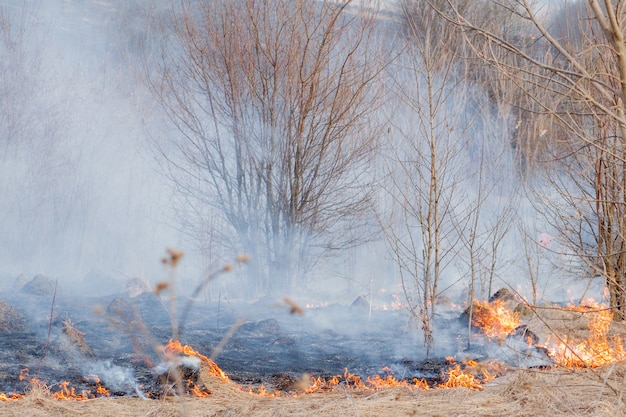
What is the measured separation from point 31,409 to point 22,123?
10.1 m

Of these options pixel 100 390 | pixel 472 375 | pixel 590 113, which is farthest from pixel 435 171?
pixel 100 390

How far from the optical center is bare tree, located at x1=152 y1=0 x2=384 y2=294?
907 cm

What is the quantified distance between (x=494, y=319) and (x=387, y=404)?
446 centimetres

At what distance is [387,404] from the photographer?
13.6 feet

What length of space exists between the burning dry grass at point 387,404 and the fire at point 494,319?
343 centimetres

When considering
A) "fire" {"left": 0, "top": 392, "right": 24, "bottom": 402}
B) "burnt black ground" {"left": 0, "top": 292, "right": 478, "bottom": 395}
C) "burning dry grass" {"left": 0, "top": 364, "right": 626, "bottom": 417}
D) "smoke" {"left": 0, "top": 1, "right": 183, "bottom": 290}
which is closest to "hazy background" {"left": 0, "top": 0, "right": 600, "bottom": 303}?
"smoke" {"left": 0, "top": 1, "right": 183, "bottom": 290}

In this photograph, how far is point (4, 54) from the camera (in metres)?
12.0

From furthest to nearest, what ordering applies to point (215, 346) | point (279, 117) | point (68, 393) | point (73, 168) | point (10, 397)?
1. point (73, 168)
2. point (279, 117)
3. point (215, 346)
4. point (68, 393)
5. point (10, 397)

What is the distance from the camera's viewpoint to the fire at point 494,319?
8000 millimetres

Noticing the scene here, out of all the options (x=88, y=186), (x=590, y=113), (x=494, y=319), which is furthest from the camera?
(x=88, y=186)

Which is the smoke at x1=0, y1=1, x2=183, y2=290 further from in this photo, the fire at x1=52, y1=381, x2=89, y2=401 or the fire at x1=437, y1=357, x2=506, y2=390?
the fire at x1=437, y1=357, x2=506, y2=390

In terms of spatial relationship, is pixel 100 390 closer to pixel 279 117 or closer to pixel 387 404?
pixel 387 404

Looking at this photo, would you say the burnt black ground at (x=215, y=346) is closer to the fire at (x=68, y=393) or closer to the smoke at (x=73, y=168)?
the fire at (x=68, y=393)

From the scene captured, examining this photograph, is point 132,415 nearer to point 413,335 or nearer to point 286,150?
point 413,335
